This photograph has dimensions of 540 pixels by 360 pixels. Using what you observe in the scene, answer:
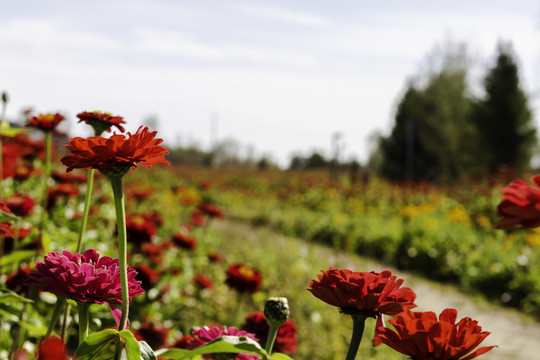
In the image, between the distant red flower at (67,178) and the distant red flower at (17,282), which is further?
the distant red flower at (67,178)

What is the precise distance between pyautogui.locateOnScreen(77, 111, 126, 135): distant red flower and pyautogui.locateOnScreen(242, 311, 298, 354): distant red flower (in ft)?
1.87

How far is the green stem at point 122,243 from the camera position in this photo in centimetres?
65

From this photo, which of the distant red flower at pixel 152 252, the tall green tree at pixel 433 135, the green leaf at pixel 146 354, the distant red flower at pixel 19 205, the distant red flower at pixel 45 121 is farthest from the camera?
the tall green tree at pixel 433 135

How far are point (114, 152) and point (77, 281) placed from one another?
18 centimetres

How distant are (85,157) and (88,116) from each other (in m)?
0.28

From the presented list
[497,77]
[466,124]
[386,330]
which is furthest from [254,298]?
[466,124]

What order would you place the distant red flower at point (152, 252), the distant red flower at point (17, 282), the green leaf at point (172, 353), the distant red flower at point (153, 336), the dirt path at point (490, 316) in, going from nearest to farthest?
1. the green leaf at point (172, 353)
2. the distant red flower at point (17, 282)
3. the distant red flower at point (153, 336)
4. the distant red flower at point (152, 252)
5. the dirt path at point (490, 316)

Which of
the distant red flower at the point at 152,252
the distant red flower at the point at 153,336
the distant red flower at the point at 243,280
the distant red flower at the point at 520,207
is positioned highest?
the distant red flower at the point at 520,207

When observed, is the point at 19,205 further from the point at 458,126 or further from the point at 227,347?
the point at 458,126

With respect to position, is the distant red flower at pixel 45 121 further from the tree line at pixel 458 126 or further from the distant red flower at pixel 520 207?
the tree line at pixel 458 126

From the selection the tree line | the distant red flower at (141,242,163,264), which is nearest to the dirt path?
the distant red flower at (141,242,163,264)

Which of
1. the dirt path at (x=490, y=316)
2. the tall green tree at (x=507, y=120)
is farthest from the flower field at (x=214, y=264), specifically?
the tall green tree at (x=507, y=120)

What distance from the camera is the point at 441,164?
845 inches

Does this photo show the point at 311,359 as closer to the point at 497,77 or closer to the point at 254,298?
the point at 254,298
